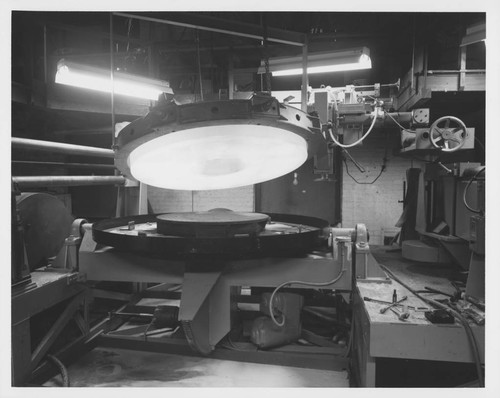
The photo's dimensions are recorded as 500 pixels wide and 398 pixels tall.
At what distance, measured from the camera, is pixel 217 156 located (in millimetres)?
1855

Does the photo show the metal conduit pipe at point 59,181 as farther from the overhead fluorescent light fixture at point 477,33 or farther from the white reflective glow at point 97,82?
the overhead fluorescent light fixture at point 477,33

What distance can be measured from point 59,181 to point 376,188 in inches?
166

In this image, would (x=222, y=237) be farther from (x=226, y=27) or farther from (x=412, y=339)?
(x=226, y=27)

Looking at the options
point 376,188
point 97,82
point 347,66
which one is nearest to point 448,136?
point 347,66

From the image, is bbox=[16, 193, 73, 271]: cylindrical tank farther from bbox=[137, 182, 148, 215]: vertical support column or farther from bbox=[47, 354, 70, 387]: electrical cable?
bbox=[137, 182, 148, 215]: vertical support column

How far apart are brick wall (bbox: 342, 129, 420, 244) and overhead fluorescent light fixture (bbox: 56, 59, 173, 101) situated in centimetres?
304

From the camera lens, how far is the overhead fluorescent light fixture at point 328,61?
3092 millimetres

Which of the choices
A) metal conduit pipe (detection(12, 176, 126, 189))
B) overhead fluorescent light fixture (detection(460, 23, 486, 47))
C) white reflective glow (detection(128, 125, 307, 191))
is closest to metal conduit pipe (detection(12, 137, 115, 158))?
metal conduit pipe (detection(12, 176, 126, 189))

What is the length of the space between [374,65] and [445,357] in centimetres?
453

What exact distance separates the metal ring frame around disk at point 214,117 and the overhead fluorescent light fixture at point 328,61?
77.7 inches

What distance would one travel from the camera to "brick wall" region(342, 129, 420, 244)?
5133 millimetres

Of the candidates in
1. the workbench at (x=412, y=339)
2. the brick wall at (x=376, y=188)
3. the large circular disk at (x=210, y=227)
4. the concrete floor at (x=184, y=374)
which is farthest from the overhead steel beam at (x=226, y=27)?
the brick wall at (x=376, y=188)

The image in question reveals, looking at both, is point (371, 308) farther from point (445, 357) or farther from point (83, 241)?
point (83, 241)
